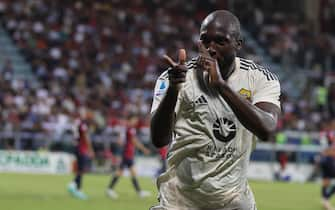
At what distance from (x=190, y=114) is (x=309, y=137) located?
87.4 ft

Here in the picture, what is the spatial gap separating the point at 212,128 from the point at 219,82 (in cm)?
56

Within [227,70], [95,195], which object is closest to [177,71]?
[227,70]

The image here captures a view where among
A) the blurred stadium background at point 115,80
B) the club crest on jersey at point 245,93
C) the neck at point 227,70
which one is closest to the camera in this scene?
the neck at point 227,70

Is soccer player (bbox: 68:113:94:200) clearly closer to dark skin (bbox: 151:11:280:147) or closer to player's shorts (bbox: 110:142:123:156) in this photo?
player's shorts (bbox: 110:142:123:156)

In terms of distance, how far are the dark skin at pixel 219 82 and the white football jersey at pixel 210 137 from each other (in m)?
0.12

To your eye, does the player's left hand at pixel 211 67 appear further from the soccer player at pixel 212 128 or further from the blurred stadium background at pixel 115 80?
the blurred stadium background at pixel 115 80

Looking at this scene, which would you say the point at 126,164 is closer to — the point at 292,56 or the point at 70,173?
the point at 70,173

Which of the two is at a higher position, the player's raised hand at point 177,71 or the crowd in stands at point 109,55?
the player's raised hand at point 177,71

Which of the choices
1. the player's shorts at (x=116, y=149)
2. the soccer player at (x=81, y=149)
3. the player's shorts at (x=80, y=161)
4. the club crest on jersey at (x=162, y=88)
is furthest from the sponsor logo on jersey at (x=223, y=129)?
the player's shorts at (x=116, y=149)

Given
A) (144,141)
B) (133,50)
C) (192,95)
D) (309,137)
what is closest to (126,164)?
(144,141)

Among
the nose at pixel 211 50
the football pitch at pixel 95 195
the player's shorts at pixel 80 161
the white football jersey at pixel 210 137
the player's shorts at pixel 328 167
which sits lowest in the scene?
the football pitch at pixel 95 195

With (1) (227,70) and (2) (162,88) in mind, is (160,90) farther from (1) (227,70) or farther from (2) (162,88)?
(1) (227,70)

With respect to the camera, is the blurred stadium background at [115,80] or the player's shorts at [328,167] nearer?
the player's shorts at [328,167]

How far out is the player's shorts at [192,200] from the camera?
5367 millimetres
